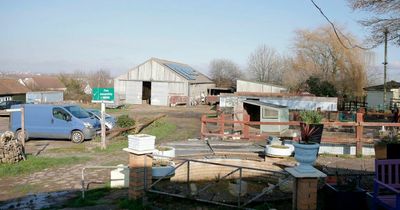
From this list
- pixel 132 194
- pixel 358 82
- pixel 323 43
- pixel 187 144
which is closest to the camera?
pixel 132 194

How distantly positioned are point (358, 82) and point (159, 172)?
4438 cm

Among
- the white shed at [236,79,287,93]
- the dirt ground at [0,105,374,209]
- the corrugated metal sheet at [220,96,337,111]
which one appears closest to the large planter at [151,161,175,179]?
the dirt ground at [0,105,374,209]

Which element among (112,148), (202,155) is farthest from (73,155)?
(202,155)

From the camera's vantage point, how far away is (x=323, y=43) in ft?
173

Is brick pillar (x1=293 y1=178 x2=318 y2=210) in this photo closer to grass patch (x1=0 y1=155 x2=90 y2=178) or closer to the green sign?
grass patch (x1=0 y1=155 x2=90 y2=178)

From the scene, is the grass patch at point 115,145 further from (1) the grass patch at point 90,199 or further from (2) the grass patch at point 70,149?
(1) the grass patch at point 90,199

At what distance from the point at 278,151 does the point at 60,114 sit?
39.4ft

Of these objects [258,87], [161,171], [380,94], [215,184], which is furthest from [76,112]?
[380,94]

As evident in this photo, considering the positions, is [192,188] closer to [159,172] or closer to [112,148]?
[159,172]

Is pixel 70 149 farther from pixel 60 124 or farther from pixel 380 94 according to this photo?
pixel 380 94

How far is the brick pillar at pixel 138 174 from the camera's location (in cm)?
762

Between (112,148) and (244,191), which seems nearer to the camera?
(244,191)

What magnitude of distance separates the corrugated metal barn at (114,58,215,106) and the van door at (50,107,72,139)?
31.2 metres

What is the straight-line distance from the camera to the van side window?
1950 cm
